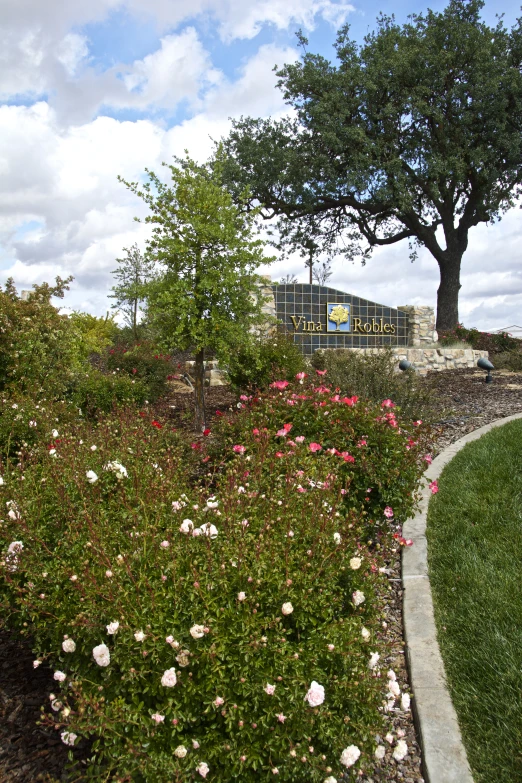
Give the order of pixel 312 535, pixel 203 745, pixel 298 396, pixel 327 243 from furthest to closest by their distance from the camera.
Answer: pixel 327 243 < pixel 298 396 < pixel 312 535 < pixel 203 745

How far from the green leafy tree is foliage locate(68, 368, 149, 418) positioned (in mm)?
12196

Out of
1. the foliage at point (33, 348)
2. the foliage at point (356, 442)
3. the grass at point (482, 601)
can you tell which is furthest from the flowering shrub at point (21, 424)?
the grass at point (482, 601)

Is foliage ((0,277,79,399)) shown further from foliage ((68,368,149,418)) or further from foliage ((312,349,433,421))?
foliage ((312,349,433,421))

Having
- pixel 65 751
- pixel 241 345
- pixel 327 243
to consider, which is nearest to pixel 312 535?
pixel 65 751

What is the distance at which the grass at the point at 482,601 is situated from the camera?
2.56 meters

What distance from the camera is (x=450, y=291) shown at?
2164cm

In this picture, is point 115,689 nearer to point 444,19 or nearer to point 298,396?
point 298,396

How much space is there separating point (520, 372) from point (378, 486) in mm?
12721

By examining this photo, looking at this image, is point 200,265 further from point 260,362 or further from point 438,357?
point 438,357

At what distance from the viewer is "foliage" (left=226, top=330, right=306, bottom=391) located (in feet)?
26.6

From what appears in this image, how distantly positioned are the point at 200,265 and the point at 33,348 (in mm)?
2341

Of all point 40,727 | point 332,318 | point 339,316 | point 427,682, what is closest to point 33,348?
point 40,727

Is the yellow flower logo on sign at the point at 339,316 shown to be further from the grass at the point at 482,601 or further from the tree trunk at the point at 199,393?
the grass at the point at 482,601

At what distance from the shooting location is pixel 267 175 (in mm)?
→ 19781
